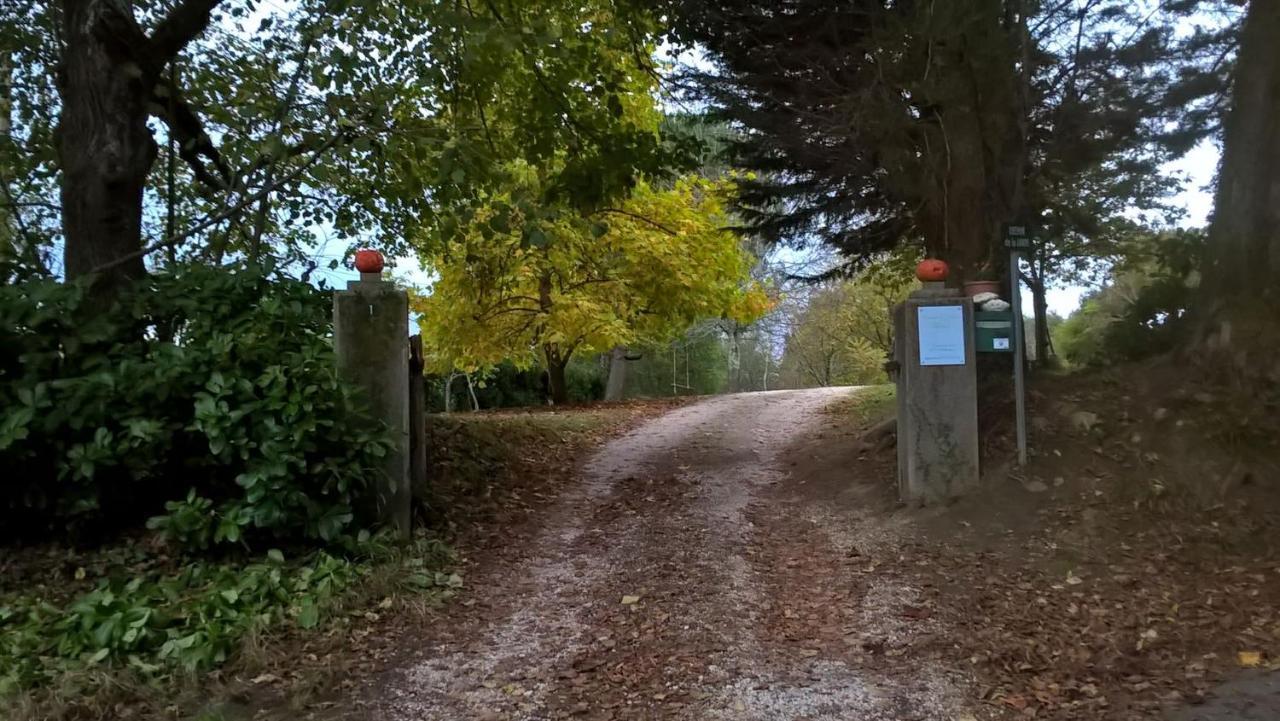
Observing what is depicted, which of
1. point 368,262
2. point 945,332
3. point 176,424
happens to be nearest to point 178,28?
point 368,262

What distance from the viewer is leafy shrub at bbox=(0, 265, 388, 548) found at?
5320 mm

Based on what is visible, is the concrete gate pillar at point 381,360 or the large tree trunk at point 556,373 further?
the large tree trunk at point 556,373

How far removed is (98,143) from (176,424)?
2502mm

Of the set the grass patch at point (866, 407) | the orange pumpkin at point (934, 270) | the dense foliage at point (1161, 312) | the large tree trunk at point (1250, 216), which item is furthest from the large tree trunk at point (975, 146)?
the grass patch at point (866, 407)

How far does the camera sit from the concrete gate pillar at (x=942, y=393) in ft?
22.0

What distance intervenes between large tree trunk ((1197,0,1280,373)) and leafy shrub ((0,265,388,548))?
623 centimetres

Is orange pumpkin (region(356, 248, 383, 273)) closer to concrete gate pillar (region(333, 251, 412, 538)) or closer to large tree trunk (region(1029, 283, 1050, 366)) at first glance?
concrete gate pillar (region(333, 251, 412, 538))

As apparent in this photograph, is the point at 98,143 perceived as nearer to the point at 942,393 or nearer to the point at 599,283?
the point at 942,393

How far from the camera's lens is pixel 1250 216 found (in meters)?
6.58

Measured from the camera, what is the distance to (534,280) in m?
15.5

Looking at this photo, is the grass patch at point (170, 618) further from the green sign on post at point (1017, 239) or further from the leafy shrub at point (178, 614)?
the green sign on post at point (1017, 239)

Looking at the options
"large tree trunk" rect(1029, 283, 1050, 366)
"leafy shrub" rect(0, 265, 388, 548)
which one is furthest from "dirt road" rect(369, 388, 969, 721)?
"large tree trunk" rect(1029, 283, 1050, 366)

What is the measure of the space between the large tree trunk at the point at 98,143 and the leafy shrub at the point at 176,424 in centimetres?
68

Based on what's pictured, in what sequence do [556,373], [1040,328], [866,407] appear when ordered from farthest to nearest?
[556,373], [866,407], [1040,328]
